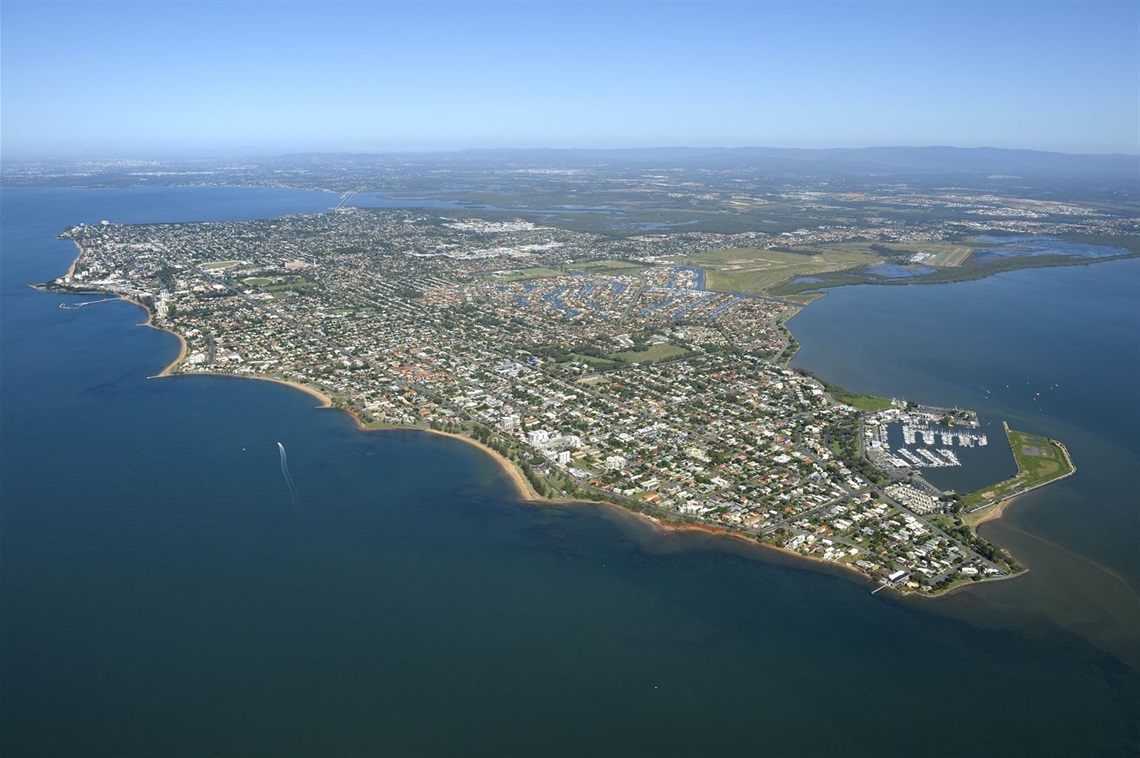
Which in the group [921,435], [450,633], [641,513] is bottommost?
[450,633]

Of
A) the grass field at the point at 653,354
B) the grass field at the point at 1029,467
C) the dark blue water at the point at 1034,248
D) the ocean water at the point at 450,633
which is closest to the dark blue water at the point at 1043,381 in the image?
the grass field at the point at 1029,467

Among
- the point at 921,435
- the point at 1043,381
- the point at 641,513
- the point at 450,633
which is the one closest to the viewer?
the point at 450,633

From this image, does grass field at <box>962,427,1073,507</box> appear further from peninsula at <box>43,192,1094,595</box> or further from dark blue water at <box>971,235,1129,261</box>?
dark blue water at <box>971,235,1129,261</box>

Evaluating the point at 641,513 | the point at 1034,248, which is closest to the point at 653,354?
the point at 641,513

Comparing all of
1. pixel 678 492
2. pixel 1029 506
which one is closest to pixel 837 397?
pixel 1029 506

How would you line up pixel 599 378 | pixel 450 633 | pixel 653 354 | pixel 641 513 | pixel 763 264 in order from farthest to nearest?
1. pixel 763 264
2. pixel 653 354
3. pixel 599 378
4. pixel 641 513
5. pixel 450 633

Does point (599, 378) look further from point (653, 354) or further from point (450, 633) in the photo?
point (450, 633)
